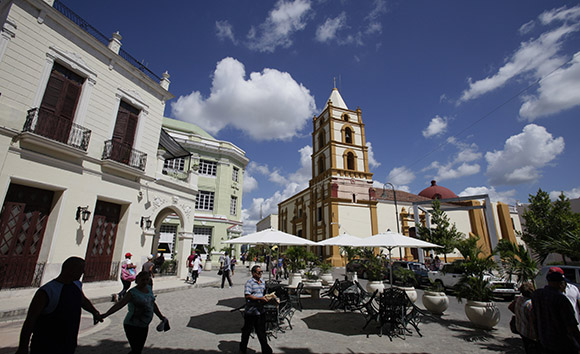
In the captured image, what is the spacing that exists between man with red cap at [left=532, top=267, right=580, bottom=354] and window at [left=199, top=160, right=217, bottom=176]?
82.7 ft

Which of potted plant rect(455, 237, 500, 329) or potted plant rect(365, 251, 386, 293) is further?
potted plant rect(365, 251, 386, 293)

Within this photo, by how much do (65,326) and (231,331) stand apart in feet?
12.9

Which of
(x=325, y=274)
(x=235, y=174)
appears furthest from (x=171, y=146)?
(x=235, y=174)

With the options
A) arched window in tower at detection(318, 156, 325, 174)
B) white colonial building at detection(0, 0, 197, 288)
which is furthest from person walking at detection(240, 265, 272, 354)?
arched window in tower at detection(318, 156, 325, 174)

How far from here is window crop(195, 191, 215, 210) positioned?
25153 millimetres

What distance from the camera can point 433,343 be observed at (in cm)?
548

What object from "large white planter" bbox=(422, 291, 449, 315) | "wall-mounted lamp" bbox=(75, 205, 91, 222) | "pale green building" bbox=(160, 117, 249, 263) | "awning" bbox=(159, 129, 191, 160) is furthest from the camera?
"pale green building" bbox=(160, 117, 249, 263)

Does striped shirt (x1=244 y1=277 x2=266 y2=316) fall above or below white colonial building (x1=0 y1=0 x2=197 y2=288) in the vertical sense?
below

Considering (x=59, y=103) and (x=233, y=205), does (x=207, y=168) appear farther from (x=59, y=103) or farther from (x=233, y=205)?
(x=59, y=103)

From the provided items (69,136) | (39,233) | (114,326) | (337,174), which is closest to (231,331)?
(114,326)

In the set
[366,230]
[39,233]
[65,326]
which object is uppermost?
[366,230]

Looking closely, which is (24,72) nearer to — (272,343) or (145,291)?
(145,291)

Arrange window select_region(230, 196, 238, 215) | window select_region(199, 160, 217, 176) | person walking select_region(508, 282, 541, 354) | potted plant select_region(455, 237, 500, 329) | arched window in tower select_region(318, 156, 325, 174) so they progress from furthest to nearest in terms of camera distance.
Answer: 1. arched window in tower select_region(318, 156, 325, 174)
2. window select_region(230, 196, 238, 215)
3. window select_region(199, 160, 217, 176)
4. potted plant select_region(455, 237, 500, 329)
5. person walking select_region(508, 282, 541, 354)

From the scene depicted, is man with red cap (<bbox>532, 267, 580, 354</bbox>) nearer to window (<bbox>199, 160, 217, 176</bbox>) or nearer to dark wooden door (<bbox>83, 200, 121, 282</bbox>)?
dark wooden door (<bbox>83, 200, 121, 282</bbox>)
